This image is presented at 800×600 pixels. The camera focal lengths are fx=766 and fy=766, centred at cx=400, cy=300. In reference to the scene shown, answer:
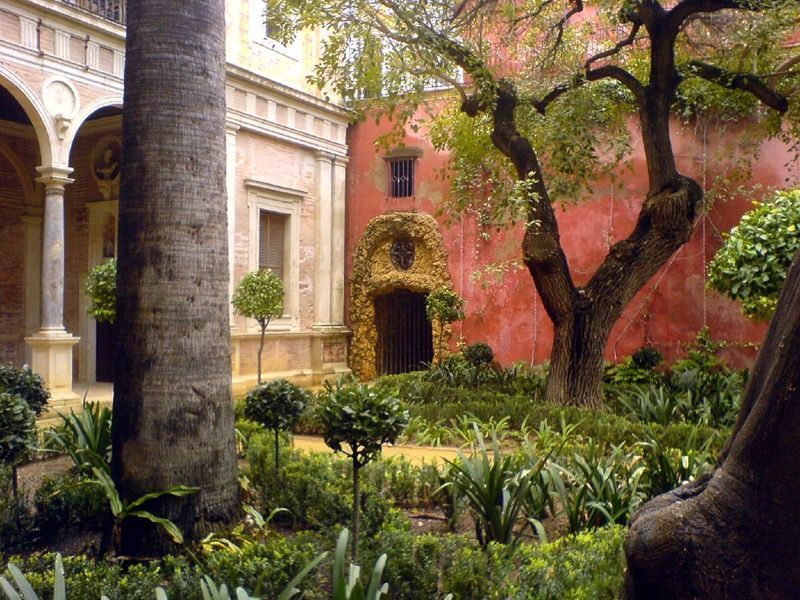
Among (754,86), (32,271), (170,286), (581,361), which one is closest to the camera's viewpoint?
(170,286)

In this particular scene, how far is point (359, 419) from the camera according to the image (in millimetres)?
4215

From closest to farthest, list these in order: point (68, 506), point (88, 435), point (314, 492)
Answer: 1. point (68, 506)
2. point (314, 492)
3. point (88, 435)

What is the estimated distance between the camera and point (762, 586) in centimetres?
226

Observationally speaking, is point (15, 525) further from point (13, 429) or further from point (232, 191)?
point (232, 191)

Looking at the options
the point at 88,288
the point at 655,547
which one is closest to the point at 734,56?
the point at 88,288

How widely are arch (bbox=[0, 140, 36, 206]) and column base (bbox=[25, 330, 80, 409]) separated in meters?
4.56

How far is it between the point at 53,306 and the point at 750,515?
34.9ft

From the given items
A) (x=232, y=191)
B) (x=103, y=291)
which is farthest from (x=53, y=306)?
(x=232, y=191)

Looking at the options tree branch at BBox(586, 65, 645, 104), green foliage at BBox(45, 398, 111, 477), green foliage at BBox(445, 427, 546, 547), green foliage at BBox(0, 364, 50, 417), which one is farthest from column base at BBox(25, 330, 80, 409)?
tree branch at BBox(586, 65, 645, 104)

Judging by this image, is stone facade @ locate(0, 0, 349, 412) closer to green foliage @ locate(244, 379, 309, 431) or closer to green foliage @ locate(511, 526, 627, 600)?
green foliage @ locate(244, 379, 309, 431)

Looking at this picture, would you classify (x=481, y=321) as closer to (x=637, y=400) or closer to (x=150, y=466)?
(x=637, y=400)

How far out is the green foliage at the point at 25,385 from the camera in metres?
6.81

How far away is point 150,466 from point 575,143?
8.18m

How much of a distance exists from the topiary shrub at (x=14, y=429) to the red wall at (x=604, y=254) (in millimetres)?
7847
